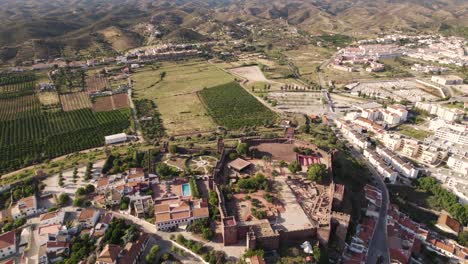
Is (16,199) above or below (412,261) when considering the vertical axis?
above

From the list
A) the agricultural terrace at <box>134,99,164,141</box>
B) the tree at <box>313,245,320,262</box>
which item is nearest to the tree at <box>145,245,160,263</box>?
the tree at <box>313,245,320,262</box>

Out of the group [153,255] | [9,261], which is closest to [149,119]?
[9,261]

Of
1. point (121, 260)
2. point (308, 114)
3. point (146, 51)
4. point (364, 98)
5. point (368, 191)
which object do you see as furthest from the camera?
point (146, 51)

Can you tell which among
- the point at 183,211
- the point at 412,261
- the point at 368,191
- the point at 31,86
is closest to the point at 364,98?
the point at 368,191

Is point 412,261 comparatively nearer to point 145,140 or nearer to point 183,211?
point 183,211

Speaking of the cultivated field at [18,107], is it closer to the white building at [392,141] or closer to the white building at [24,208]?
the white building at [24,208]

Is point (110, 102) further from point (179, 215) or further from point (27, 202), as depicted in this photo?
point (179, 215)

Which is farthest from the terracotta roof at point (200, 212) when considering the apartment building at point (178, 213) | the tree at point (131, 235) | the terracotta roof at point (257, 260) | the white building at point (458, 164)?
the white building at point (458, 164)
